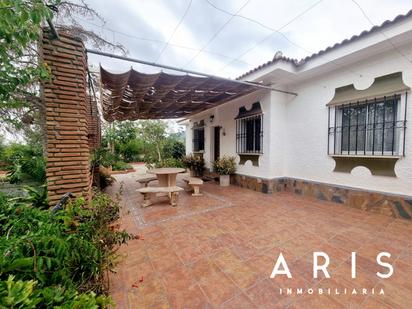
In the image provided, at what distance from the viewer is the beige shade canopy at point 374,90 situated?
3637mm

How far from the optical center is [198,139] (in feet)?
34.7

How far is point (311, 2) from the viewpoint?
3797 mm

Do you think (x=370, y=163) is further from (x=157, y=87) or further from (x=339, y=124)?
(x=157, y=87)

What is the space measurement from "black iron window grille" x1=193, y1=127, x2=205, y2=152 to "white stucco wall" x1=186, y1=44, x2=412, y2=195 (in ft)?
12.5

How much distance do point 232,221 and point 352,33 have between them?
4.67 metres

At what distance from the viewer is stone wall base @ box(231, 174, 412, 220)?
3.68m

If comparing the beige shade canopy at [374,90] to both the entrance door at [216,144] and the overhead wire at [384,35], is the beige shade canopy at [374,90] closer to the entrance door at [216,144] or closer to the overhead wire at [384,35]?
the overhead wire at [384,35]

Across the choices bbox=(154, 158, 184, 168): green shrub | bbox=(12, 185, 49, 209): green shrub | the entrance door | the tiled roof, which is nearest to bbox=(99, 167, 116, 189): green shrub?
bbox=(154, 158, 184, 168): green shrub

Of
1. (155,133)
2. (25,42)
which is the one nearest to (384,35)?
(25,42)

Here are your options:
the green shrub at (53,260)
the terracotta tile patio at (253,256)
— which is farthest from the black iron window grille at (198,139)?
the green shrub at (53,260)

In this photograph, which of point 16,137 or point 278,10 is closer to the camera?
point 16,137

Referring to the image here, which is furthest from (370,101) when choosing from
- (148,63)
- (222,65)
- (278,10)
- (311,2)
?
(222,65)

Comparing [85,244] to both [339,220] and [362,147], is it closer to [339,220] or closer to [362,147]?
[339,220]

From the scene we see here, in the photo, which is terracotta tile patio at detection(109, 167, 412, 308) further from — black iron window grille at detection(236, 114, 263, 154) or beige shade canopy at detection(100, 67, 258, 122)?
beige shade canopy at detection(100, 67, 258, 122)
